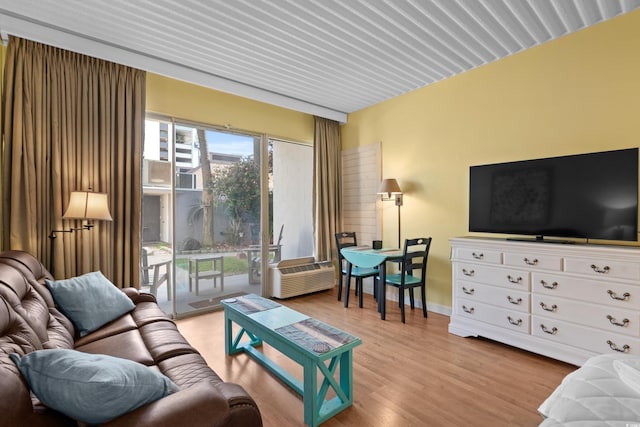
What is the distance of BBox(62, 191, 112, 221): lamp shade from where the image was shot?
8.54 feet

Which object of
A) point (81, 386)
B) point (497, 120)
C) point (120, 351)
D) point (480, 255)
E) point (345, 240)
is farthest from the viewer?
point (345, 240)

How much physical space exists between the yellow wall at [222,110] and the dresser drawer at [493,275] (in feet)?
9.59

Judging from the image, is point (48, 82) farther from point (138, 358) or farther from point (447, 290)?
point (447, 290)

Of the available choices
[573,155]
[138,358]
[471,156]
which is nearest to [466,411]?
[138,358]

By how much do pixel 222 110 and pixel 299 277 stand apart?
8.00ft

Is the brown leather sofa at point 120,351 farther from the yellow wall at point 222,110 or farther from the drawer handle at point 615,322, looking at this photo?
the drawer handle at point 615,322

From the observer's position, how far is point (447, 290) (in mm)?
3688

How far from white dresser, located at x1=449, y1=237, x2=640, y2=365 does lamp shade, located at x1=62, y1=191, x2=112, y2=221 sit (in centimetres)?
326

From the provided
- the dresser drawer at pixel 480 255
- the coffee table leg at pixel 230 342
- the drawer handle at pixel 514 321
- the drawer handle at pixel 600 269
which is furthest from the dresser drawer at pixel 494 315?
the coffee table leg at pixel 230 342

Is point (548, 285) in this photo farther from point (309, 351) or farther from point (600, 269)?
point (309, 351)

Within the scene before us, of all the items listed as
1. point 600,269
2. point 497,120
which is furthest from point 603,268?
point 497,120

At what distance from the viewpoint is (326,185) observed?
481 centimetres

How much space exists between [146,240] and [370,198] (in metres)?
2.95

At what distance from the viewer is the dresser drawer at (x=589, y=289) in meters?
2.18
